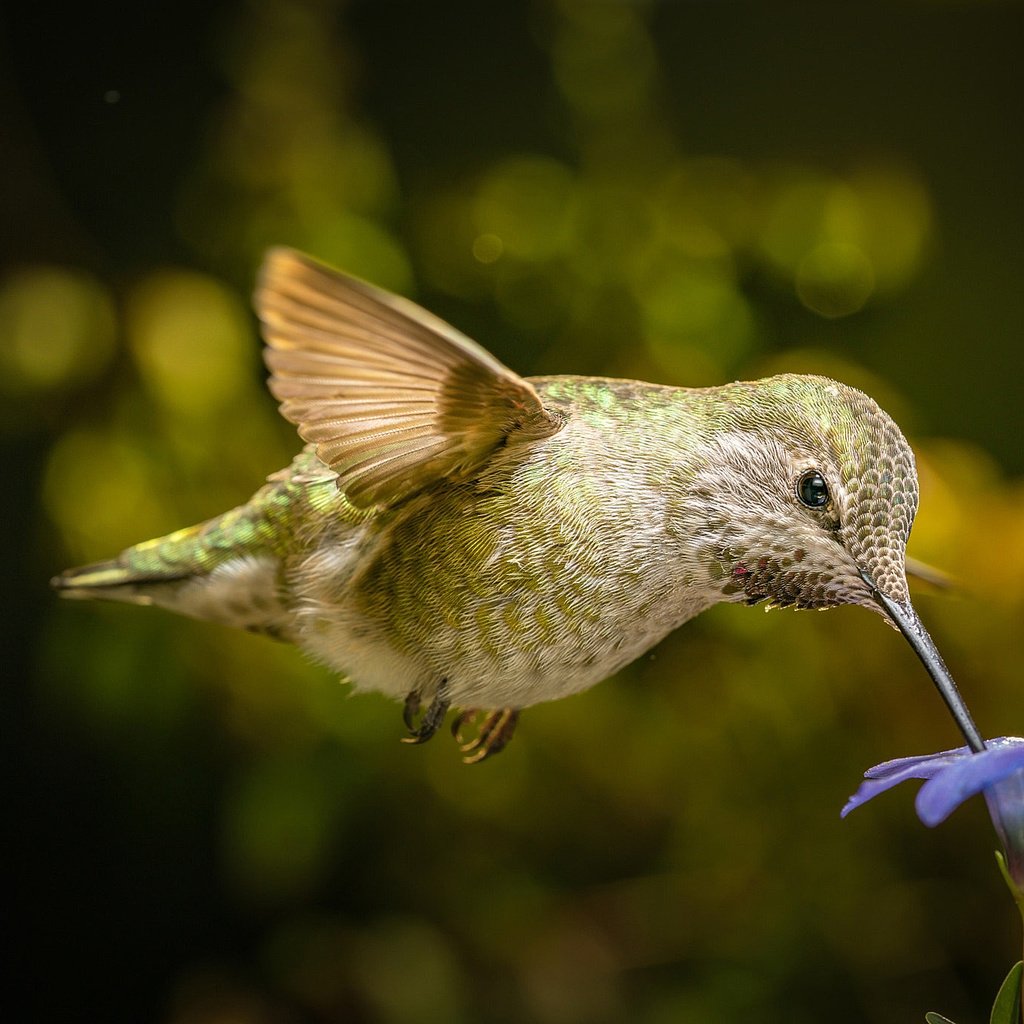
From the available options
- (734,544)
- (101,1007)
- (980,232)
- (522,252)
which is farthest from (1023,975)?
(101,1007)

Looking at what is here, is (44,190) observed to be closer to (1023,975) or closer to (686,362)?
(686,362)

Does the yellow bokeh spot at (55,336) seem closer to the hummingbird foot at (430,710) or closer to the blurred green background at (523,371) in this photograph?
the blurred green background at (523,371)

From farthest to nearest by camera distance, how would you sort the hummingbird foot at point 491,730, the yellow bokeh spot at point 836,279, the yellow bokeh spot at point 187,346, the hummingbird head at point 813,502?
the yellow bokeh spot at point 836,279, the yellow bokeh spot at point 187,346, the hummingbird foot at point 491,730, the hummingbird head at point 813,502

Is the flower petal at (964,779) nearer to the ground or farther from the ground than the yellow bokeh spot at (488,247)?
nearer to the ground

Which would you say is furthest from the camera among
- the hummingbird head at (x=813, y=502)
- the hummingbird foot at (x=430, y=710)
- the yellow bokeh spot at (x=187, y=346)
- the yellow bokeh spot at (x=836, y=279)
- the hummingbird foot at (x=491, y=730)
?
the yellow bokeh spot at (x=836, y=279)

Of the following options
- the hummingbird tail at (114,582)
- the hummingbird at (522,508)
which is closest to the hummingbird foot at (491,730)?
the hummingbird at (522,508)

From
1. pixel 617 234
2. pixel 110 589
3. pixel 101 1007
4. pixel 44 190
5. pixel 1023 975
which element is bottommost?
pixel 101 1007

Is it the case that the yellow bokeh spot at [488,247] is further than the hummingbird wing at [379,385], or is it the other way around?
the yellow bokeh spot at [488,247]

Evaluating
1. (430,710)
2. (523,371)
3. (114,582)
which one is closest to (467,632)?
(430,710)
